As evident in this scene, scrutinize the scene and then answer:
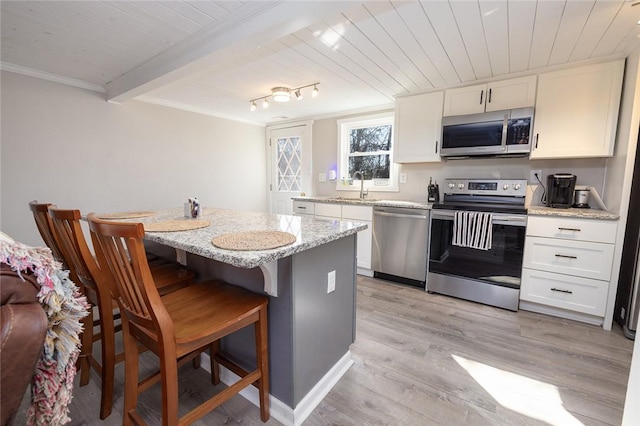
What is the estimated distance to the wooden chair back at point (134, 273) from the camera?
0.87 meters

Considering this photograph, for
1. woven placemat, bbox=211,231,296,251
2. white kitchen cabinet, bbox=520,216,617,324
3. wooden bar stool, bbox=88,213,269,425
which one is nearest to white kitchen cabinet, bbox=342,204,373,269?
white kitchen cabinet, bbox=520,216,617,324

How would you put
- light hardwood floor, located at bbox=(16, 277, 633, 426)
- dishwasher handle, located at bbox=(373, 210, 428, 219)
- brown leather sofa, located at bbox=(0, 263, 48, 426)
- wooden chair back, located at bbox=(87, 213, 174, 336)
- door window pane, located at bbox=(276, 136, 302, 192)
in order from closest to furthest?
1. brown leather sofa, located at bbox=(0, 263, 48, 426)
2. wooden chair back, located at bbox=(87, 213, 174, 336)
3. light hardwood floor, located at bbox=(16, 277, 633, 426)
4. dishwasher handle, located at bbox=(373, 210, 428, 219)
5. door window pane, located at bbox=(276, 136, 302, 192)

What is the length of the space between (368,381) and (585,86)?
2897 millimetres

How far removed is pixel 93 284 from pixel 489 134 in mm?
3257

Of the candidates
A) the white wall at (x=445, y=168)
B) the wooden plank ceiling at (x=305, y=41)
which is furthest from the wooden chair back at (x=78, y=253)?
the white wall at (x=445, y=168)

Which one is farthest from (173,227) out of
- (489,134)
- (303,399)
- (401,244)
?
(489,134)

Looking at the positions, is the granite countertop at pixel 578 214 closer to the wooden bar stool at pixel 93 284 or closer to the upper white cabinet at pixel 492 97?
the upper white cabinet at pixel 492 97

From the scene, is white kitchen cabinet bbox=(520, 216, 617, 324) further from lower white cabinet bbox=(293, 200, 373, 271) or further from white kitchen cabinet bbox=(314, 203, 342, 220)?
white kitchen cabinet bbox=(314, 203, 342, 220)

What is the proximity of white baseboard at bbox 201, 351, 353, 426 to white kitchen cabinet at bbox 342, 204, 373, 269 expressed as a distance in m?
1.62

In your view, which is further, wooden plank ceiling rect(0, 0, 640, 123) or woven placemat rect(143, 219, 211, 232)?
wooden plank ceiling rect(0, 0, 640, 123)

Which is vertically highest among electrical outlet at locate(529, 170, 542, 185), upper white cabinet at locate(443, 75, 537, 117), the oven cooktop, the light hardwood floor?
upper white cabinet at locate(443, 75, 537, 117)

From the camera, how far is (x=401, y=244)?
9.89 feet

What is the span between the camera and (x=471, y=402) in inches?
58.1

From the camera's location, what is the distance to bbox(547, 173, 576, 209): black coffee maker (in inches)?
96.7
